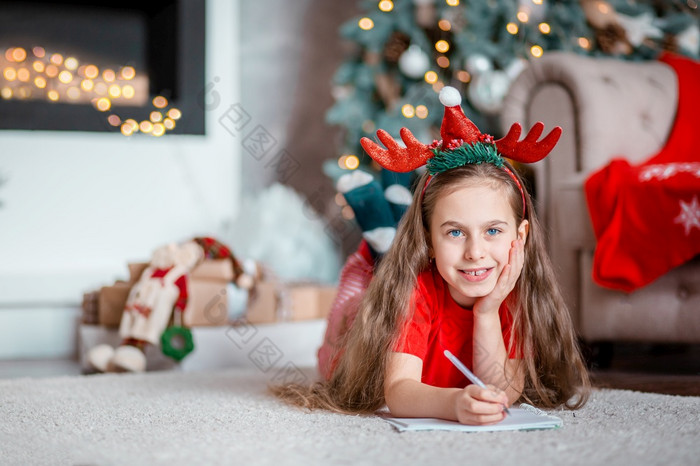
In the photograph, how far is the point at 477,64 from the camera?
2383mm

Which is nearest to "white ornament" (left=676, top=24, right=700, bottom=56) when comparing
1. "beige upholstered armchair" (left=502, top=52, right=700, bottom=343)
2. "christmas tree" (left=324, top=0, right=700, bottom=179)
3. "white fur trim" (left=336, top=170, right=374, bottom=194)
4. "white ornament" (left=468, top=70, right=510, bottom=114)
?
"christmas tree" (left=324, top=0, right=700, bottom=179)

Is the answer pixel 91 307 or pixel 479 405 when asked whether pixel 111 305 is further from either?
pixel 479 405

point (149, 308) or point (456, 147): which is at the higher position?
point (456, 147)

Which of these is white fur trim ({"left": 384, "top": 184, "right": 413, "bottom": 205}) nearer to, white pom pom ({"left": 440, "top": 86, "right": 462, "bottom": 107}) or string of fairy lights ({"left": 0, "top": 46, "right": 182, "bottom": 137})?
white pom pom ({"left": 440, "top": 86, "right": 462, "bottom": 107})

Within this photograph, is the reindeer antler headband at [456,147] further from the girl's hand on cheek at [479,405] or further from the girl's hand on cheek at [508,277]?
the girl's hand on cheek at [479,405]

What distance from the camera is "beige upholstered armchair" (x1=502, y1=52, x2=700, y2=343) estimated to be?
1595 mm

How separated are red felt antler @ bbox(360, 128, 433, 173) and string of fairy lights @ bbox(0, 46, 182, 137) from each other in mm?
1551

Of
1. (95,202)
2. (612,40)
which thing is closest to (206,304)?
(95,202)

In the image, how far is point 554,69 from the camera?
6.31ft

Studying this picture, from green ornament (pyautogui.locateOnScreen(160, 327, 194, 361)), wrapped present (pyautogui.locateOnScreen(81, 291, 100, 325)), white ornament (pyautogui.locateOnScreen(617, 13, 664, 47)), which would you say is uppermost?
white ornament (pyautogui.locateOnScreen(617, 13, 664, 47))

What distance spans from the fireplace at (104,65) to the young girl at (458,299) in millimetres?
1560

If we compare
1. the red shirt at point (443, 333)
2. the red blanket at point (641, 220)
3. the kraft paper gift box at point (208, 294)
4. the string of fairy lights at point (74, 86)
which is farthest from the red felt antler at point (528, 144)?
A: the string of fairy lights at point (74, 86)

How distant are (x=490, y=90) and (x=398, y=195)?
38.4 inches

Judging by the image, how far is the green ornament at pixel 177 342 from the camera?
178 centimetres
